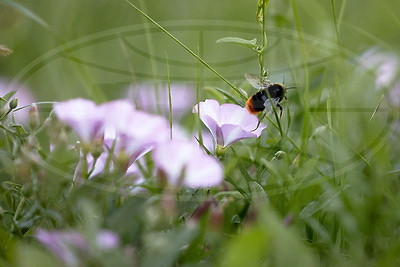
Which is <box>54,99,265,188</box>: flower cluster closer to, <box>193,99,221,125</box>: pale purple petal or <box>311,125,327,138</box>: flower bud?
<box>193,99,221,125</box>: pale purple petal

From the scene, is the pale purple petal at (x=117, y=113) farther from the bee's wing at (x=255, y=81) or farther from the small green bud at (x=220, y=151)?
the bee's wing at (x=255, y=81)

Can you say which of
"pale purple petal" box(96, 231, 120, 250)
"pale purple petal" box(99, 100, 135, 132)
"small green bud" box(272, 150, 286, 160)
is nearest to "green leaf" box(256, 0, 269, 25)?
"small green bud" box(272, 150, 286, 160)

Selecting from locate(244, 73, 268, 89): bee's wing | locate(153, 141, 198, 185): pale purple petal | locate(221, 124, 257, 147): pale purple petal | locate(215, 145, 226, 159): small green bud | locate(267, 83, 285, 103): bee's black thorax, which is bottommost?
locate(215, 145, 226, 159): small green bud

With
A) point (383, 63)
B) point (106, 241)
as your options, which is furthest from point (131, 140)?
point (383, 63)

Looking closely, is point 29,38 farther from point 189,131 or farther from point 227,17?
point 189,131

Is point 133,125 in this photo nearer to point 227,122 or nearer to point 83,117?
point 83,117

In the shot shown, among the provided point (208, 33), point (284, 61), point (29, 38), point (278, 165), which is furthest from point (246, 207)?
point (29, 38)

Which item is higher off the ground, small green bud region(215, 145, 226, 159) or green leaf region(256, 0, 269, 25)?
green leaf region(256, 0, 269, 25)
